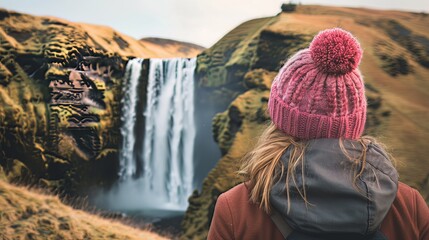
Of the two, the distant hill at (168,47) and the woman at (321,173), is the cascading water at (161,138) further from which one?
the woman at (321,173)

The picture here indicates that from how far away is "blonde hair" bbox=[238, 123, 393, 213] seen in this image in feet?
3.60

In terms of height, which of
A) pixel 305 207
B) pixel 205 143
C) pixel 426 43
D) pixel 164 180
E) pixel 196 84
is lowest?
pixel 164 180

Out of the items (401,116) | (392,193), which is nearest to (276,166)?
(392,193)

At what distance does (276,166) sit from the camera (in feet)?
3.75

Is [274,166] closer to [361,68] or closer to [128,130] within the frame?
[361,68]

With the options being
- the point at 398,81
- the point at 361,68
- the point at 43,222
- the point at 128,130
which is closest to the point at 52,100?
the point at 128,130

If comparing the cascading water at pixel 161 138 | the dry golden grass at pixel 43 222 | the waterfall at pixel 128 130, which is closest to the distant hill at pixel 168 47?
the cascading water at pixel 161 138

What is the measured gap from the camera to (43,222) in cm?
541

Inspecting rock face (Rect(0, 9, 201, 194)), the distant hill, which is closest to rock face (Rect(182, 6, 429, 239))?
the distant hill

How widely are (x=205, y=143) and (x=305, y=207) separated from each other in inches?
409

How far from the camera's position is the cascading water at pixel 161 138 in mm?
→ 11391

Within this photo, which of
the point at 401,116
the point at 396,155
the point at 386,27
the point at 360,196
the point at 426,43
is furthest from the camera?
the point at 386,27

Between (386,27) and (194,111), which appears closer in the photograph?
(386,27)

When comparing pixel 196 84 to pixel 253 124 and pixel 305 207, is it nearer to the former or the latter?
pixel 253 124
